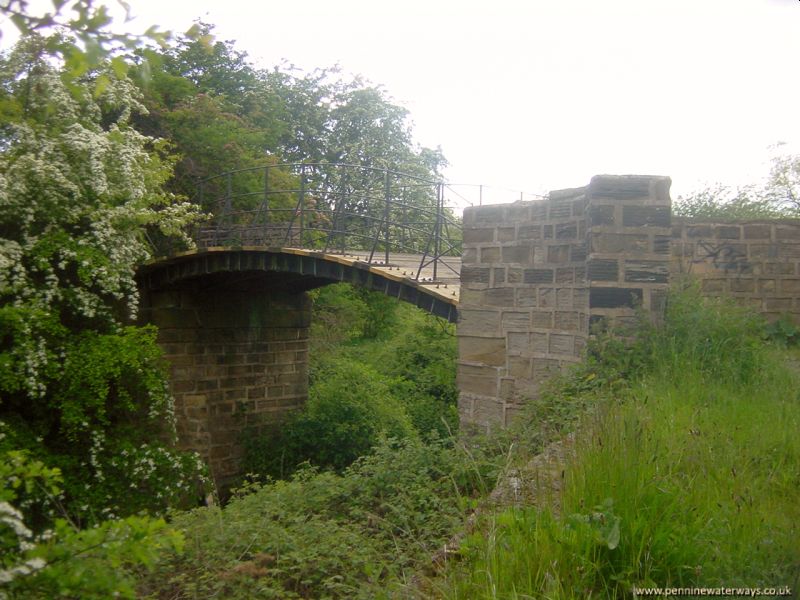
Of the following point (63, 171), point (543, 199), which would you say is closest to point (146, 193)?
point (63, 171)

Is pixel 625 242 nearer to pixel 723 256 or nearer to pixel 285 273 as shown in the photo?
pixel 723 256

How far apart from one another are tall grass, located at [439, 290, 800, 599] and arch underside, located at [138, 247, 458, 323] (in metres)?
5.04

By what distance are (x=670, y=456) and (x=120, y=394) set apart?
9093mm

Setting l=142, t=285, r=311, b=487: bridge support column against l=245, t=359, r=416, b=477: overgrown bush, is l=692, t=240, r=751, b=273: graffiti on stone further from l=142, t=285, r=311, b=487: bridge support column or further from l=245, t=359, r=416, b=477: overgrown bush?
l=142, t=285, r=311, b=487: bridge support column

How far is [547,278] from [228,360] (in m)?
9.48

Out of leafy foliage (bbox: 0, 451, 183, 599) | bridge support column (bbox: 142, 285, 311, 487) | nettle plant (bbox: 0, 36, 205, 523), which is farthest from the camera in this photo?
bridge support column (bbox: 142, 285, 311, 487)

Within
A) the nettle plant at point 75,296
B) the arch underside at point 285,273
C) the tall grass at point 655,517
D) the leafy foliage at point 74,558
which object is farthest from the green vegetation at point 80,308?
the leafy foliage at point 74,558

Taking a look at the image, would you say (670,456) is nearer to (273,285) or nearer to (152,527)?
(152,527)

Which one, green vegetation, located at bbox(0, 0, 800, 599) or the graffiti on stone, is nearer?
green vegetation, located at bbox(0, 0, 800, 599)

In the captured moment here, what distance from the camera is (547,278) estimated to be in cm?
804

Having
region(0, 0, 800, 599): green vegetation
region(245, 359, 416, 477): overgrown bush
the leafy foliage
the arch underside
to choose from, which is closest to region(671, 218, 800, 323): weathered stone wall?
region(0, 0, 800, 599): green vegetation

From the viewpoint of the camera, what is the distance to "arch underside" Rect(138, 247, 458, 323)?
9.77 meters

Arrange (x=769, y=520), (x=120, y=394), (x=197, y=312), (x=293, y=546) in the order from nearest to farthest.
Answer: (x=769, y=520)
(x=293, y=546)
(x=120, y=394)
(x=197, y=312)

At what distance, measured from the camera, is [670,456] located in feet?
12.5
